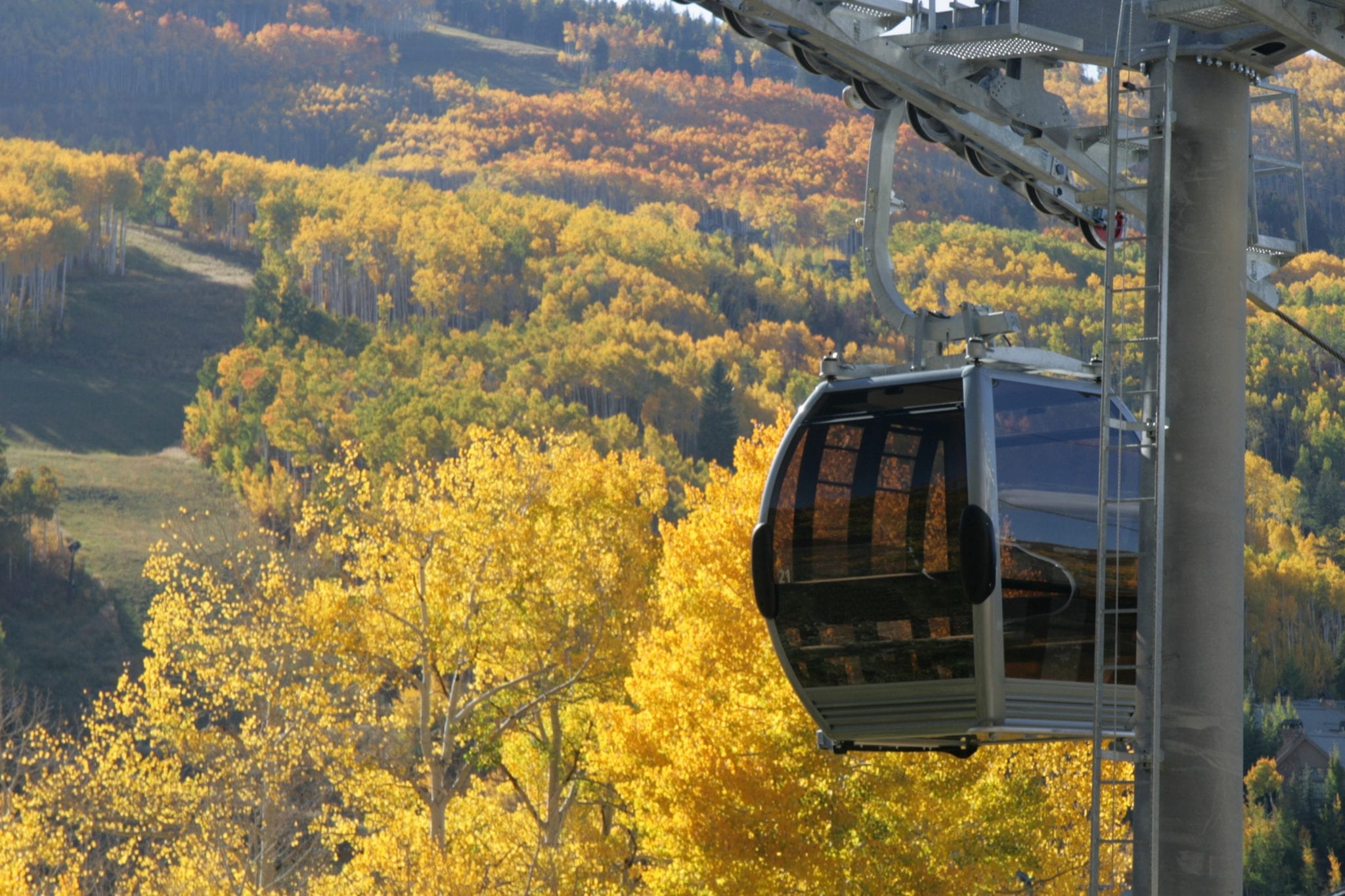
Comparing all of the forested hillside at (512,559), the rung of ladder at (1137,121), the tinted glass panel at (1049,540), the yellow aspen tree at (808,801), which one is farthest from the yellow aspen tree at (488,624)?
the rung of ladder at (1137,121)

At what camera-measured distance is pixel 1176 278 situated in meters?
7.18

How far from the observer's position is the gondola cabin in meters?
8.44

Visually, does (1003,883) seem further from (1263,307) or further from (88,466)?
(88,466)

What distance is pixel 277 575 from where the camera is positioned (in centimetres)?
3059

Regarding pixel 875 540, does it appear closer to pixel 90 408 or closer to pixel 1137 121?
pixel 1137 121

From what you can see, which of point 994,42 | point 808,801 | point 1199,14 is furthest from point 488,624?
point 1199,14

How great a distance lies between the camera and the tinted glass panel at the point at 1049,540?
27.7ft

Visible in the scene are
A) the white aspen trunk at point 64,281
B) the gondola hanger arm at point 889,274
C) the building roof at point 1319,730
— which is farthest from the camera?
the white aspen trunk at point 64,281

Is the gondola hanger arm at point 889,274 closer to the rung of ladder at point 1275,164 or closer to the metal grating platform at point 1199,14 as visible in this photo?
the rung of ladder at point 1275,164

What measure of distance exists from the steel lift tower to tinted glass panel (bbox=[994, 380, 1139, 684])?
44cm

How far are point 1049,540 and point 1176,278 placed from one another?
1825mm

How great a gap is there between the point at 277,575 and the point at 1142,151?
23.7 meters

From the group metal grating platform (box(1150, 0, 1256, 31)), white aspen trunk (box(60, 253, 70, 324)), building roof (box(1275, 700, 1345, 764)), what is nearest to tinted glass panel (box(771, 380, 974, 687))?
metal grating platform (box(1150, 0, 1256, 31))

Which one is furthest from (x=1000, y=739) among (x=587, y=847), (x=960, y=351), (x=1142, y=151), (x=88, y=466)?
(x=88, y=466)
